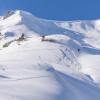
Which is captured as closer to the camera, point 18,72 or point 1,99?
point 1,99

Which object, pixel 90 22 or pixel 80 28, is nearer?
pixel 80 28

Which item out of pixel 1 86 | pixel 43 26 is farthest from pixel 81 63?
pixel 43 26

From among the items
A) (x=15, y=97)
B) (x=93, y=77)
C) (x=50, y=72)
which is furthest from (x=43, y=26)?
(x=15, y=97)

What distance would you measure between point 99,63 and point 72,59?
2.24 metres

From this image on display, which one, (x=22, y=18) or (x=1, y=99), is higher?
(x=22, y=18)

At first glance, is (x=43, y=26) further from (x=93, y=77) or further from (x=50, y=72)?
(x=50, y=72)

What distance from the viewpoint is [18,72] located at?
1261 centimetres

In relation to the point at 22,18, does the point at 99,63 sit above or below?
below

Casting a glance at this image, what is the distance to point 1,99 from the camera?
8.09 metres

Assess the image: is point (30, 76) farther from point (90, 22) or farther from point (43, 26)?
point (90, 22)

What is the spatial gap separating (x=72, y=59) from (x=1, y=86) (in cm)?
1850

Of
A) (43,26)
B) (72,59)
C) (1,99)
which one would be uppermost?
(43,26)

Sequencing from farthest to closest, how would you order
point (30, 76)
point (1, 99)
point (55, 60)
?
point (55, 60), point (30, 76), point (1, 99)

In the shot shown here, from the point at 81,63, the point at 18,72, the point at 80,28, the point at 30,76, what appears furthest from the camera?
the point at 80,28
